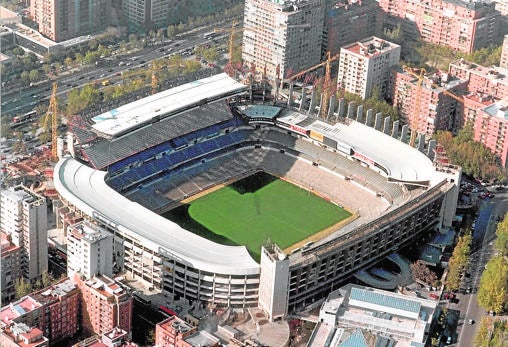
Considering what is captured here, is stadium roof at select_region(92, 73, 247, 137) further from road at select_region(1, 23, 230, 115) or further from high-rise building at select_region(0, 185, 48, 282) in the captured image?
road at select_region(1, 23, 230, 115)

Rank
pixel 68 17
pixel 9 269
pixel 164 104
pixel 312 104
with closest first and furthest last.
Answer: pixel 9 269 < pixel 164 104 < pixel 312 104 < pixel 68 17

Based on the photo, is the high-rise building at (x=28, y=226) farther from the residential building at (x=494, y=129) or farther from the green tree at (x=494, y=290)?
the residential building at (x=494, y=129)

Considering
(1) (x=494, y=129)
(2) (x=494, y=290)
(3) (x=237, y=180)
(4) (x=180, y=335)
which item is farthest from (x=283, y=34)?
(4) (x=180, y=335)

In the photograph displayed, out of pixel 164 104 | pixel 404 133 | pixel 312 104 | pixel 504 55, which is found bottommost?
pixel 404 133

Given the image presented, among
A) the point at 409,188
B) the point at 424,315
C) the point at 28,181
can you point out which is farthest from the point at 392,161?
the point at 28,181

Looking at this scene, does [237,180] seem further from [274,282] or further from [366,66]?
[274,282]

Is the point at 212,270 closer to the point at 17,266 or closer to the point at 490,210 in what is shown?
the point at 17,266

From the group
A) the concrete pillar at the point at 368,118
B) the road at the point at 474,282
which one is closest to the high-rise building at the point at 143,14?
the concrete pillar at the point at 368,118
